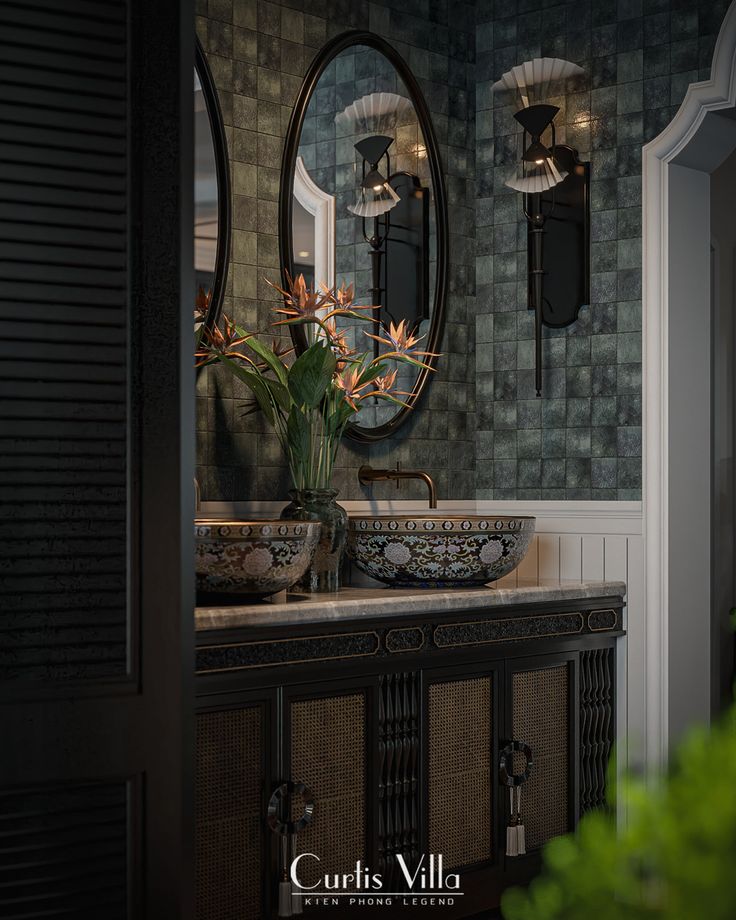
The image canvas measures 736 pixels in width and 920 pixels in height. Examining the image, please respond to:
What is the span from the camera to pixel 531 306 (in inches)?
134

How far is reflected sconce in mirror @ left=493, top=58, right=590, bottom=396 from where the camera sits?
10.8ft

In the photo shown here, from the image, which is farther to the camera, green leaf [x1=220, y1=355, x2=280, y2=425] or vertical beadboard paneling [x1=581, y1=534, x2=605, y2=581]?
vertical beadboard paneling [x1=581, y1=534, x2=605, y2=581]

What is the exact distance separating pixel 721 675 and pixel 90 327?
3.38 metres

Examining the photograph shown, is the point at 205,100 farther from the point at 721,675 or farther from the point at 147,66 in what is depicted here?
the point at 721,675

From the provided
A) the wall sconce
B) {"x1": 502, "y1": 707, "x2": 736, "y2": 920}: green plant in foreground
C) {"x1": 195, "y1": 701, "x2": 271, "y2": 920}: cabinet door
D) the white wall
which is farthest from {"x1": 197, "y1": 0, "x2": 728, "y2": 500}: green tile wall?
{"x1": 502, "y1": 707, "x2": 736, "y2": 920}: green plant in foreground

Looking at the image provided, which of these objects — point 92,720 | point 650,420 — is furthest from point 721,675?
point 92,720

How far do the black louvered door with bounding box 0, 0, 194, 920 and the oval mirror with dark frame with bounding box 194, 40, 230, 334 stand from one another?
867 millimetres

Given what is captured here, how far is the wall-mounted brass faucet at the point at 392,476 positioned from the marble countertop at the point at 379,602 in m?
0.34

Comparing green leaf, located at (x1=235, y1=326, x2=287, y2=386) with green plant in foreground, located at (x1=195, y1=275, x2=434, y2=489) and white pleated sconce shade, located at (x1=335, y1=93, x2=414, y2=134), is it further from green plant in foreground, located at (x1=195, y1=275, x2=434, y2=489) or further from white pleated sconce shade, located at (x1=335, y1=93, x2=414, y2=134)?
white pleated sconce shade, located at (x1=335, y1=93, x2=414, y2=134)

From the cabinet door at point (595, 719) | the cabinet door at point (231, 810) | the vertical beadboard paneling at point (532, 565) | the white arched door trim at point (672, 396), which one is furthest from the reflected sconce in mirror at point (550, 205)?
the cabinet door at point (231, 810)

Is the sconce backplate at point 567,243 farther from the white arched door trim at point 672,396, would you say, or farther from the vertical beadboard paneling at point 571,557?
the vertical beadboard paneling at point 571,557

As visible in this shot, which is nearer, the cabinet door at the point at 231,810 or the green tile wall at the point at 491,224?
the cabinet door at the point at 231,810

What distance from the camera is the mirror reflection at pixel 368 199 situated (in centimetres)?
305

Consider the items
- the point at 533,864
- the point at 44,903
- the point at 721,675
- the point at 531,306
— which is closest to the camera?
the point at 44,903
